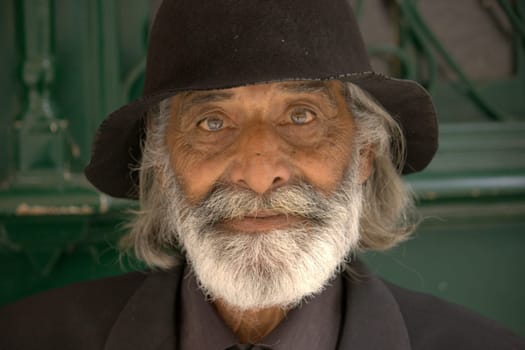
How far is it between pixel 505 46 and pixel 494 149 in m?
0.44

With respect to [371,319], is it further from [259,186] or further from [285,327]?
[259,186]

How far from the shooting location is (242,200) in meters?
1.93

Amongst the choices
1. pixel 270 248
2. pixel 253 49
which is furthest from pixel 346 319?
pixel 253 49

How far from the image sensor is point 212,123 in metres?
2.07

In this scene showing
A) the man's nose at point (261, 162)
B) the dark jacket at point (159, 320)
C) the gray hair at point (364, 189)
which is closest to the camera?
the man's nose at point (261, 162)

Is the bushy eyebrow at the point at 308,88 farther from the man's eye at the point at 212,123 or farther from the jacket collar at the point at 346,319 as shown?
the jacket collar at the point at 346,319

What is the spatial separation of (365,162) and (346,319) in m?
0.50

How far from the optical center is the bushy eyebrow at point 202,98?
6.55 ft

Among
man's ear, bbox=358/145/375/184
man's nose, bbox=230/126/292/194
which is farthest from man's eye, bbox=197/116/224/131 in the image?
man's ear, bbox=358/145/375/184

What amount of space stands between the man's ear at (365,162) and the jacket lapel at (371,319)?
1.01ft

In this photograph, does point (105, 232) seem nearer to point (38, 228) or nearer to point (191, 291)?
point (38, 228)

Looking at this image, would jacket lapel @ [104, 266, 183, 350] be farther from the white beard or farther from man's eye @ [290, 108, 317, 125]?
man's eye @ [290, 108, 317, 125]

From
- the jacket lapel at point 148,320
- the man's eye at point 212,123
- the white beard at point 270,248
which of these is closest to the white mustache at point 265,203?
the white beard at point 270,248

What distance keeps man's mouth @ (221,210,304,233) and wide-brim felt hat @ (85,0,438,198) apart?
15.0 inches
